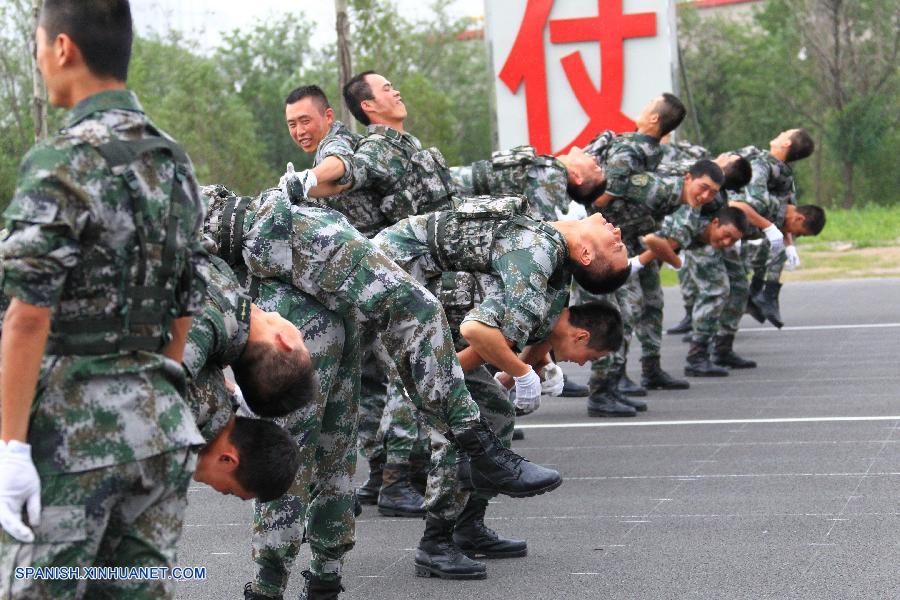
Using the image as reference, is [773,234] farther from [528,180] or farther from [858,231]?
[858,231]

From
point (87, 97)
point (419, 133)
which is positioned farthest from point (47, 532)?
point (419, 133)

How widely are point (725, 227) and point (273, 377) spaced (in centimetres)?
753

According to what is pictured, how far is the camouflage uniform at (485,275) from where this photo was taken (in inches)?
211

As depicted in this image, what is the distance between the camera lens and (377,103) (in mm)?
7613

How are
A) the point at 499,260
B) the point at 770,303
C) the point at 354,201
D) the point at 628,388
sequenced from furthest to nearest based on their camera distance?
1. the point at 770,303
2. the point at 628,388
3. the point at 354,201
4. the point at 499,260

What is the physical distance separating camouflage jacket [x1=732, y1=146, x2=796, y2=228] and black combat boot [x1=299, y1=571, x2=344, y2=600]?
8051mm

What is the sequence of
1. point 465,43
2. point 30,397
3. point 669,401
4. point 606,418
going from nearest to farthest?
1. point 30,397
2. point 606,418
3. point 669,401
4. point 465,43

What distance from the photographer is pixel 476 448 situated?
16.6ft

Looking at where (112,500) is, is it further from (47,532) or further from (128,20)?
(128,20)

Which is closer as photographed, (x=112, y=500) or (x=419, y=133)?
(x=112, y=500)

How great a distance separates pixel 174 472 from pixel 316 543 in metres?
1.77

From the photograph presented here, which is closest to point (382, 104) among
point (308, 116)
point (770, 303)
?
point (308, 116)

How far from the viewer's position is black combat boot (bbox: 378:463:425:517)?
22.0ft

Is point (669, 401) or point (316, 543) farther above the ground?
point (316, 543)
